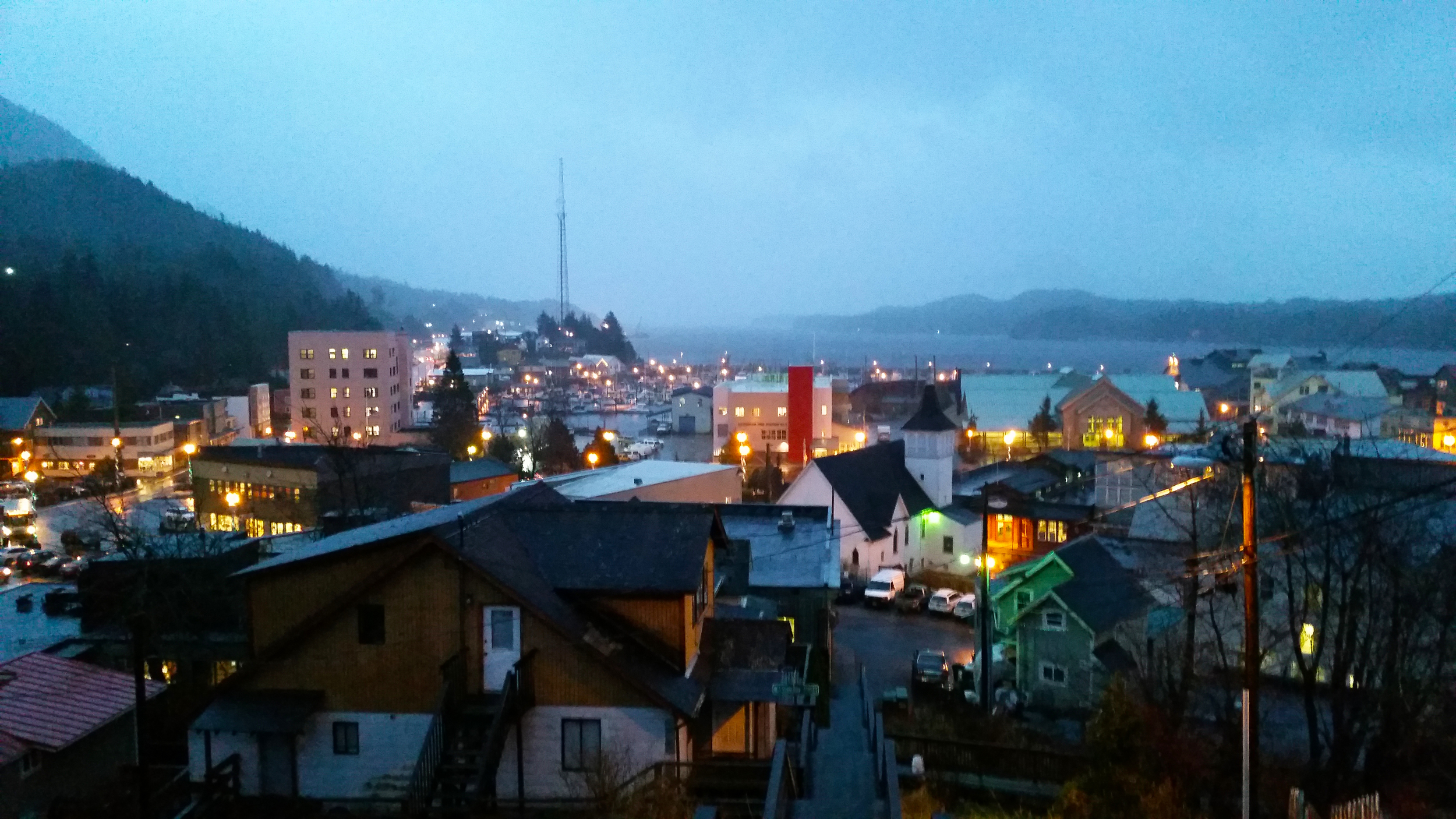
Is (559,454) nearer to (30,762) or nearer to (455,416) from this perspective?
A: (455,416)

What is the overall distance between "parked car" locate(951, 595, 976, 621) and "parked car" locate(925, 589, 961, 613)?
0.09 metres

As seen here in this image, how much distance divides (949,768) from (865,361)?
5757 inches

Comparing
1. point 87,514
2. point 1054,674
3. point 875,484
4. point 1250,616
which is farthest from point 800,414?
point 1250,616

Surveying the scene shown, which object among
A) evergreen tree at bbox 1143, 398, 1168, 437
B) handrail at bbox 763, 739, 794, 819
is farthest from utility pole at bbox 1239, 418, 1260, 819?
evergreen tree at bbox 1143, 398, 1168, 437

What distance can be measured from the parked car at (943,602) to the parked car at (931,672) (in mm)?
5138

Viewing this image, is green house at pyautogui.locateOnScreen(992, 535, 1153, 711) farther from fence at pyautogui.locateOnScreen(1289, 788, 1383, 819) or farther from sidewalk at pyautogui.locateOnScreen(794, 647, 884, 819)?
fence at pyautogui.locateOnScreen(1289, 788, 1383, 819)

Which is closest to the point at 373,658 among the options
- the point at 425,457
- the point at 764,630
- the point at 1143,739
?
the point at 764,630

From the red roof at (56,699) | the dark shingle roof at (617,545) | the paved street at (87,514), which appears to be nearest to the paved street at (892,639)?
the dark shingle roof at (617,545)

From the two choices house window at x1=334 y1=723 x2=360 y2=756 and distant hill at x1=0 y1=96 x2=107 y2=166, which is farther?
distant hill at x1=0 y1=96 x2=107 y2=166

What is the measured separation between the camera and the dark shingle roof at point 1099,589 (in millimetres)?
16656

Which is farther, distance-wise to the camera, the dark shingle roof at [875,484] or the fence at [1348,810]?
the dark shingle roof at [875,484]

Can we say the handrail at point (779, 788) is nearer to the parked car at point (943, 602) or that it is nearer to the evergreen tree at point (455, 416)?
the parked car at point (943, 602)

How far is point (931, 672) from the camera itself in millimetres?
16859

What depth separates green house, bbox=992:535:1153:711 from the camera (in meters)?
16.5
